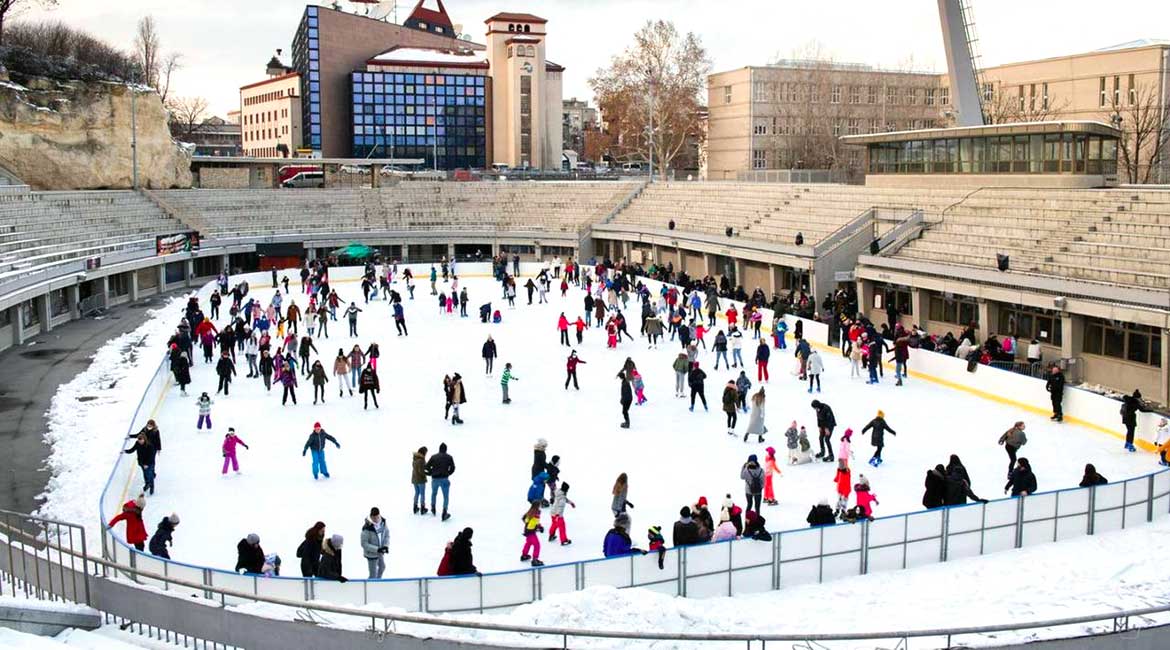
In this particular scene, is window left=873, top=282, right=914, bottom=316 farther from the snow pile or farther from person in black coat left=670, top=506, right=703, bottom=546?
person in black coat left=670, top=506, right=703, bottom=546

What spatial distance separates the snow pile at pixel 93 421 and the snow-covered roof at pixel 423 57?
6308 centimetres

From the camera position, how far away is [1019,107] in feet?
207

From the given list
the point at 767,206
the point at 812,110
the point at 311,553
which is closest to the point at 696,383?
the point at 311,553

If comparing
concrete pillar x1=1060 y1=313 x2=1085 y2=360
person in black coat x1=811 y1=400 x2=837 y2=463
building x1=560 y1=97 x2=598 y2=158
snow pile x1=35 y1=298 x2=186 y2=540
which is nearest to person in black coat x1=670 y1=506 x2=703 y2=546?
person in black coat x1=811 y1=400 x2=837 y2=463

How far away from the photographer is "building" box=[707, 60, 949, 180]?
70.8 meters

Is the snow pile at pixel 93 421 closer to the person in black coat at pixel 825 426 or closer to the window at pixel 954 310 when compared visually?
the person in black coat at pixel 825 426

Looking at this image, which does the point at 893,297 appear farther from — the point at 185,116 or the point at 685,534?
the point at 185,116

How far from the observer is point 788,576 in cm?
1222

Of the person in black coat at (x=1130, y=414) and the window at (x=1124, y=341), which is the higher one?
the window at (x=1124, y=341)

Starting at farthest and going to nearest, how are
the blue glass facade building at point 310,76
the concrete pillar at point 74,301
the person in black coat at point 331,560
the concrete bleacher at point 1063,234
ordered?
the blue glass facade building at point 310,76 < the concrete pillar at point 74,301 < the concrete bleacher at point 1063,234 < the person in black coat at point 331,560

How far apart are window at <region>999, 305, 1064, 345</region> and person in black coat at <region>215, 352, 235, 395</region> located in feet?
62.4

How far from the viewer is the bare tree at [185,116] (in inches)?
3617

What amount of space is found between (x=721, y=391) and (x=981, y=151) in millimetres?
17957

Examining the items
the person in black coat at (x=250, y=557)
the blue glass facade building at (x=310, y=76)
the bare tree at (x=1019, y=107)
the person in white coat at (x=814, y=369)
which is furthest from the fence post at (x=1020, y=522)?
the blue glass facade building at (x=310, y=76)
